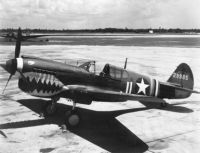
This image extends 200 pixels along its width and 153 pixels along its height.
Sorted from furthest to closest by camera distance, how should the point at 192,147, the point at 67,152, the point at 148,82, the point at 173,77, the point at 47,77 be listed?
the point at 173,77 → the point at 148,82 → the point at 47,77 → the point at 192,147 → the point at 67,152

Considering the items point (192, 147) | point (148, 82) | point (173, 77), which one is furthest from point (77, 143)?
point (173, 77)

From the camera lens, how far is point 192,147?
24.9 ft

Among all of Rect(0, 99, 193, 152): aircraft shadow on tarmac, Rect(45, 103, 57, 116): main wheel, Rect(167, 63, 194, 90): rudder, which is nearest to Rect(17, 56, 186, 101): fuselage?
Rect(0, 99, 193, 152): aircraft shadow on tarmac

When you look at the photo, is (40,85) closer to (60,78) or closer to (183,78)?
(60,78)

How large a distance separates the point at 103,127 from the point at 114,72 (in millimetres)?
1921

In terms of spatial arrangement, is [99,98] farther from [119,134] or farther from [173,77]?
[173,77]

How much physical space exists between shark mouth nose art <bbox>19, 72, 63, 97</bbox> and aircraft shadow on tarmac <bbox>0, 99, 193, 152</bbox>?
1129 millimetres

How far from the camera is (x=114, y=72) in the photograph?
32.2ft

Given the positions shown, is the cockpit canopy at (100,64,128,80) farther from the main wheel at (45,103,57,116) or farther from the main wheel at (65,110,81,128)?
the main wheel at (45,103,57,116)

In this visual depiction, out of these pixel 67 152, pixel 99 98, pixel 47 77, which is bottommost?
pixel 67 152

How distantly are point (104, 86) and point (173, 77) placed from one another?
140 inches

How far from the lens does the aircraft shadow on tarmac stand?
760cm

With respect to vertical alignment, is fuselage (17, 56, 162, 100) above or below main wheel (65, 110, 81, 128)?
above

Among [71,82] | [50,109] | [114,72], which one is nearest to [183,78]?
[114,72]
